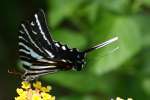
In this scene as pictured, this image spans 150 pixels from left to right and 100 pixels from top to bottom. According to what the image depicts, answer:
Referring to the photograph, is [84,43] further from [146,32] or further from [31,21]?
[31,21]

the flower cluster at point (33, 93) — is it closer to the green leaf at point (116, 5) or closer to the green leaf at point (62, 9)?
the green leaf at point (116, 5)

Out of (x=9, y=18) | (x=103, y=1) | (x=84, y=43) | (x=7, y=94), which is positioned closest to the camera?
(x=103, y=1)

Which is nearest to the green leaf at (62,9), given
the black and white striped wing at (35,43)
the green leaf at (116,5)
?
the green leaf at (116,5)

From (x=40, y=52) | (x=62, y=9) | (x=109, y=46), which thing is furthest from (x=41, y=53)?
(x=62, y=9)

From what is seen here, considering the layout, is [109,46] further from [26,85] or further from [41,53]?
[26,85]

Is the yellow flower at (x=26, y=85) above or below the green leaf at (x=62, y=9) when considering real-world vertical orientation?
below

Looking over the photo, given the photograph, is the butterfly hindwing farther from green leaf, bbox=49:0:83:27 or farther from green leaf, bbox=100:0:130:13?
green leaf, bbox=49:0:83:27

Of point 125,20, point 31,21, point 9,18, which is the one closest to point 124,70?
point 125,20
